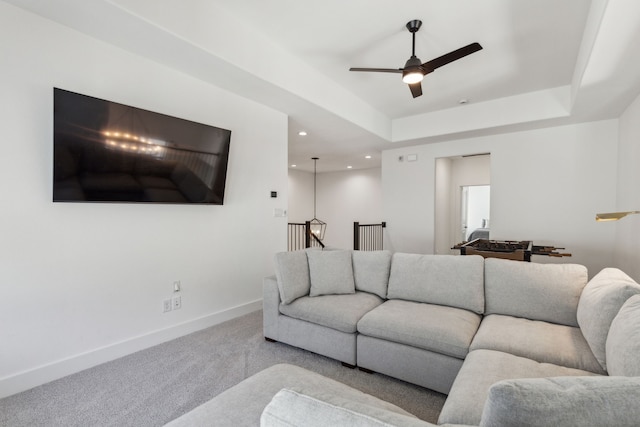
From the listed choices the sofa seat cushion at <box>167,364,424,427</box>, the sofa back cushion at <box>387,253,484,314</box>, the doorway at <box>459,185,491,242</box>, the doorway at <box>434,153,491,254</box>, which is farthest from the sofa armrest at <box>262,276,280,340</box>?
the doorway at <box>459,185,491,242</box>

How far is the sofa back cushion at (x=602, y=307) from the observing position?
1555mm

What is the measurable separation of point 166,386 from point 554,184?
17.3ft

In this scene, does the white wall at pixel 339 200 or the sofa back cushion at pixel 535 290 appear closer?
the sofa back cushion at pixel 535 290

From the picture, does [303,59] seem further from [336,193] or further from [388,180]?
[336,193]

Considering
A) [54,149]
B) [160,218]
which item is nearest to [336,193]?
[160,218]

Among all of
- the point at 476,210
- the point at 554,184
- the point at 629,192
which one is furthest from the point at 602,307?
the point at 476,210

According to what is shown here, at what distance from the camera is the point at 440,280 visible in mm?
2551

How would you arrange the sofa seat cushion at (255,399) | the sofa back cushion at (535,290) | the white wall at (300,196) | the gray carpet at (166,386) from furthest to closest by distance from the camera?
the white wall at (300,196), the sofa back cushion at (535,290), the gray carpet at (166,386), the sofa seat cushion at (255,399)

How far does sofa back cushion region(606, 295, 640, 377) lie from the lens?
1.15 m

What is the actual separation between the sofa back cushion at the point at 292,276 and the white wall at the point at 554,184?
337 centimetres

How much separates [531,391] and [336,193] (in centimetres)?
894

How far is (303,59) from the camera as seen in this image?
3342 mm

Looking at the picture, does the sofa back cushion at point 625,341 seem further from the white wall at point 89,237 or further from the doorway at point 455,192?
the doorway at point 455,192

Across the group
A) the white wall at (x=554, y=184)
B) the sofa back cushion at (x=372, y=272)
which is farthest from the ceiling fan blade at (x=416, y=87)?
the white wall at (x=554, y=184)
